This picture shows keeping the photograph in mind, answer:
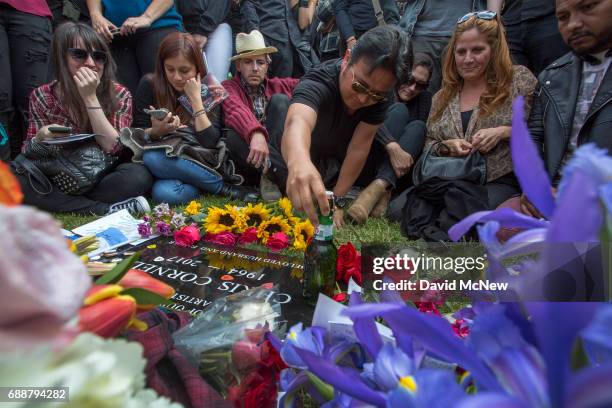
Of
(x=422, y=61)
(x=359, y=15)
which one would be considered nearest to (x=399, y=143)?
(x=422, y=61)

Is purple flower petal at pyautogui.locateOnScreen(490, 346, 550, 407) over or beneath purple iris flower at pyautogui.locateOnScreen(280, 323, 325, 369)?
over

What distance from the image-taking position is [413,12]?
8.92ft

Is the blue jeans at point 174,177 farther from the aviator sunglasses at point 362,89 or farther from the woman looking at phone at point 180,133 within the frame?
the aviator sunglasses at point 362,89

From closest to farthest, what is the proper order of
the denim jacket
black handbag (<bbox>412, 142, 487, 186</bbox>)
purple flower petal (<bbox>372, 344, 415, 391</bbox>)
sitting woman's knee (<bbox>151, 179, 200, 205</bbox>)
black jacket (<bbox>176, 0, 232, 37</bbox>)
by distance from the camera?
1. purple flower petal (<bbox>372, 344, 415, 391</bbox>)
2. black handbag (<bbox>412, 142, 487, 186</bbox>)
3. sitting woman's knee (<bbox>151, 179, 200, 205</bbox>)
4. the denim jacket
5. black jacket (<bbox>176, 0, 232, 37</bbox>)

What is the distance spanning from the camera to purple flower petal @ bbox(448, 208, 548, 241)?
30 centimetres

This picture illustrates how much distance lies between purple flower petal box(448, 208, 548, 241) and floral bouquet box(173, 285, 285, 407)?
30 cm

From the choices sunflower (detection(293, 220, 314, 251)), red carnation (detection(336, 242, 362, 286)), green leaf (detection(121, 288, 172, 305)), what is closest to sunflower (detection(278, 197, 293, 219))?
sunflower (detection(293, 220, 314, 251))

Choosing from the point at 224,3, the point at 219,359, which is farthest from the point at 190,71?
the point at 219,359

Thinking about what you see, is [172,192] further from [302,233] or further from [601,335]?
[601,335]

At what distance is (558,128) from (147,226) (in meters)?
1.69

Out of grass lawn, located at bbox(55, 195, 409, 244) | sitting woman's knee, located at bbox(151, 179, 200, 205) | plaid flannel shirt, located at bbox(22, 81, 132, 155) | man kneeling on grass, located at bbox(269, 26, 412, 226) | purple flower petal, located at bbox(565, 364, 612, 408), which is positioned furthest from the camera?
sitting woman's knee, located at bbox(151, 179, 200, 205)

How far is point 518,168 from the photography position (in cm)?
26

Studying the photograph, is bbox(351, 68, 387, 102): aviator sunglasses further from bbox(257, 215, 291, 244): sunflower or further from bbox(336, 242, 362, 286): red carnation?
bbox(336, 242, 362, 286): red carnation

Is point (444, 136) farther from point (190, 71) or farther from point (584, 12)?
point (190, 71)
